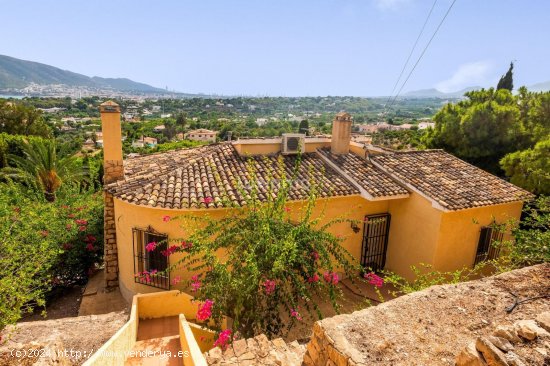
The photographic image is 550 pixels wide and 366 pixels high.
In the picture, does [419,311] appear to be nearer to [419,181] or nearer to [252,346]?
[252,346]

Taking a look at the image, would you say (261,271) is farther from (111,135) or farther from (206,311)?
(111,135)

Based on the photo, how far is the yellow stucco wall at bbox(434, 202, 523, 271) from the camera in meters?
10.3

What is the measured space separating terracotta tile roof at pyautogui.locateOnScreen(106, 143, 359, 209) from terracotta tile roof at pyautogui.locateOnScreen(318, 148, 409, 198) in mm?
349

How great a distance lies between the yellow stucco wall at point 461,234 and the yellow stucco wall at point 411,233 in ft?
0.82

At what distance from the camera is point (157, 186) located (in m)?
9.35

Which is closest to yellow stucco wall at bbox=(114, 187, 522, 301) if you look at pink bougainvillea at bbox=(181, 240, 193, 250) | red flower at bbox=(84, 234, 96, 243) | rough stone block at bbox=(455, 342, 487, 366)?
pink bougainvillea at bbox=(181, 240, 193, 250)

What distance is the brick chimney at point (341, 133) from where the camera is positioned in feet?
41.2

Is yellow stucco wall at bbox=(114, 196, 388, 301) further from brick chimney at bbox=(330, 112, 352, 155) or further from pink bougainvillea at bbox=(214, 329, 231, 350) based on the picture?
pink bougainvillea at bbox=(214, 329, 231, 350)

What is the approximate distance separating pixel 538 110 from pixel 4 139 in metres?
32.0

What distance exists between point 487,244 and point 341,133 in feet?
19.7

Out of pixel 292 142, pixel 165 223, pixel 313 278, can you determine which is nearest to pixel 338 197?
pixel 292 142

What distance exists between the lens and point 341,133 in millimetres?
12617

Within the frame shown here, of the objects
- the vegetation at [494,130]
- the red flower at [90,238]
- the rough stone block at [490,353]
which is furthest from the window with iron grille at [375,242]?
the vegetation at [494,130]

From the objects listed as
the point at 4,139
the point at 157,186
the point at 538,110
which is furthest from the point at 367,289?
the point at 4,139
